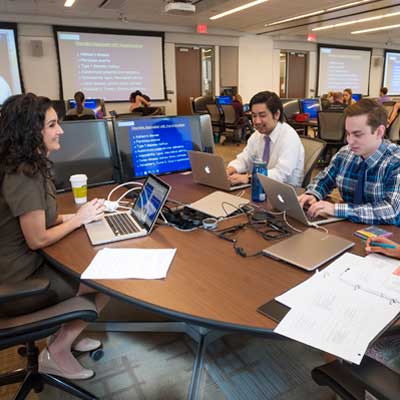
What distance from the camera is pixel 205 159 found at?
6.80ft

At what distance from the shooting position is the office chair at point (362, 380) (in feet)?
2.89

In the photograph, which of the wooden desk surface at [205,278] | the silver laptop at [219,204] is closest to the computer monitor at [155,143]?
the silver laptop at [219,204]

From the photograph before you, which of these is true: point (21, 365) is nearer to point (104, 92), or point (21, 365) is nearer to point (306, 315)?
point (306, 315)

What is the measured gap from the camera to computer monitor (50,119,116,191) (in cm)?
214

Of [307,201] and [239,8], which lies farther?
[239,8]

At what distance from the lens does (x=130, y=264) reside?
4.08 ft

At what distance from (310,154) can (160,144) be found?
38.0 inches

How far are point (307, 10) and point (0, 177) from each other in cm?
761

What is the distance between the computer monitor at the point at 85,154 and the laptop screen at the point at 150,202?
623 mm

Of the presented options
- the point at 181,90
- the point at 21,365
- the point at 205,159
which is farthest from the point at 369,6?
the point at 21,365

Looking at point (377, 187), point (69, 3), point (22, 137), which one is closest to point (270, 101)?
point (377, 187)

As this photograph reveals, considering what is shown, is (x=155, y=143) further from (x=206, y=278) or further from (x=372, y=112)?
(x=206, y=278)

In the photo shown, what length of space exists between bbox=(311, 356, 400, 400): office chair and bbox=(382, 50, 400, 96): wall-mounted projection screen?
1450cm

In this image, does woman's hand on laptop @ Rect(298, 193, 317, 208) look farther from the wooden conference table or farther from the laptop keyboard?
the laptop keyboard
